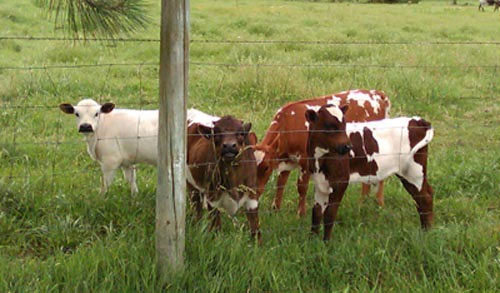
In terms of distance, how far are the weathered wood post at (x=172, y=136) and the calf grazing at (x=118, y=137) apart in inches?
76.9

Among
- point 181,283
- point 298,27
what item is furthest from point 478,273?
point 298,27

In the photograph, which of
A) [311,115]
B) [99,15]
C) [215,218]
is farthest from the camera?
[215,218]

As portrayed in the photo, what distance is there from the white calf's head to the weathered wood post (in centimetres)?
207

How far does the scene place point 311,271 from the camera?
4.17 meters

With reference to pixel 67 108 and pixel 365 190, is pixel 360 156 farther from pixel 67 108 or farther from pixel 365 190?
pixel 67 108

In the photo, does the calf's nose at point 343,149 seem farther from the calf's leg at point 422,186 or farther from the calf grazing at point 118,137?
the calf grazing at point 118,137

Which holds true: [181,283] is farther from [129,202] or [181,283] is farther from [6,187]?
[6,187]

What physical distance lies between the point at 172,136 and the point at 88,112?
7.51ft

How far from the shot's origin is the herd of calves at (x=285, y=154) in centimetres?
465

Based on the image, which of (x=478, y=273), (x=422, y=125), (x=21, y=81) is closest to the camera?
(x=478, y=273)

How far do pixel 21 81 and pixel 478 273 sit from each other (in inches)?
311

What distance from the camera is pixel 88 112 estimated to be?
5.68 metres

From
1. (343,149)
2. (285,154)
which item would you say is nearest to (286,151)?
(285,154)

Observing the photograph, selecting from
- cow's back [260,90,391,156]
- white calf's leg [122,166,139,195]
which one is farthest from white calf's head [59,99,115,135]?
cow's back [260,90,391,156]
